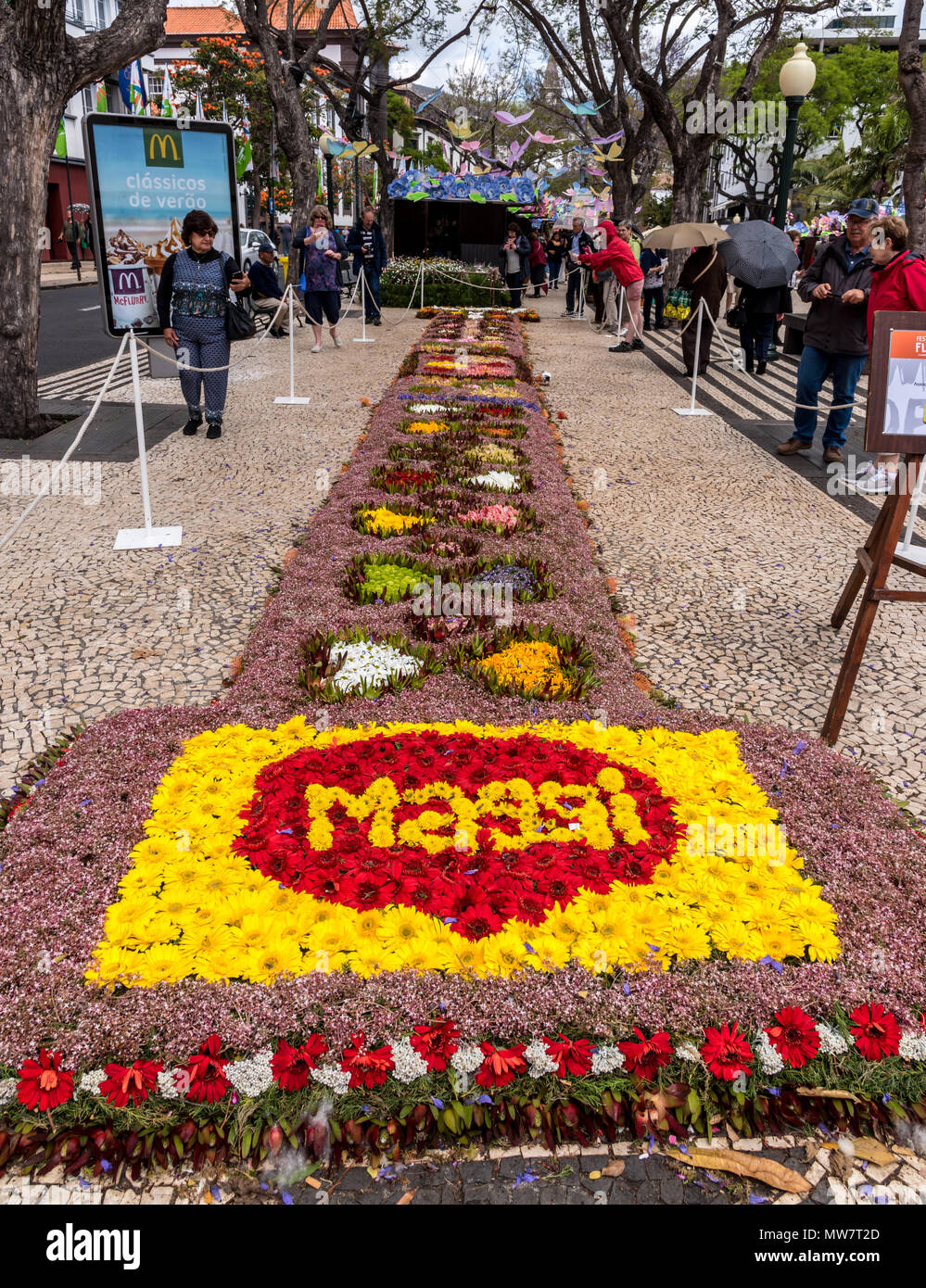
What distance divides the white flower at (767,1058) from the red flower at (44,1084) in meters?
1.85

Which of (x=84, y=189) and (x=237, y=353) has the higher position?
(x=84, y=189)

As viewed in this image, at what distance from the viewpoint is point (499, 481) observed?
25.7ft

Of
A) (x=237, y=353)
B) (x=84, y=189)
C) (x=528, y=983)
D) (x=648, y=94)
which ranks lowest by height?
(x=528, y=983)

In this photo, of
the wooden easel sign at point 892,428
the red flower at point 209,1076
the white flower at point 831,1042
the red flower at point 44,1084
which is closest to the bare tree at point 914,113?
the wooden easel sign at point 892,428

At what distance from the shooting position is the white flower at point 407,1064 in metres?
2.53

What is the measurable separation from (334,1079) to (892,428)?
11.6 feet

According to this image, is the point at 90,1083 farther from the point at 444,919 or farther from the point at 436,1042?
the point at 444,919

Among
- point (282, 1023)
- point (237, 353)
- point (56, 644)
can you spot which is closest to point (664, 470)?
point (56, 644)

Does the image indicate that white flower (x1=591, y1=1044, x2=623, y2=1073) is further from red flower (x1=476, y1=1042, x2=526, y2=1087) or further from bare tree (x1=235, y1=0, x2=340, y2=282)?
bare tree (x1=235, y1=0, x2=340, y2=282)

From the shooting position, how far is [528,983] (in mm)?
2801

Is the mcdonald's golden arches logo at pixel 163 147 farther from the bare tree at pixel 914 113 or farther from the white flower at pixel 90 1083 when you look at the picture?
the white flower at pixel 90 1083

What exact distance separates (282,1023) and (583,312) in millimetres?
23518

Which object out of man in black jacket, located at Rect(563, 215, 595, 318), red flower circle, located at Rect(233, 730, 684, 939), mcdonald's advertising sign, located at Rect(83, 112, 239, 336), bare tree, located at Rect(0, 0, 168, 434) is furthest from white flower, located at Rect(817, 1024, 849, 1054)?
man in black jacket, located at Rect(563, 215, 595, 318)

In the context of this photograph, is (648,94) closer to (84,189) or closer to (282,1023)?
(282,1023)
